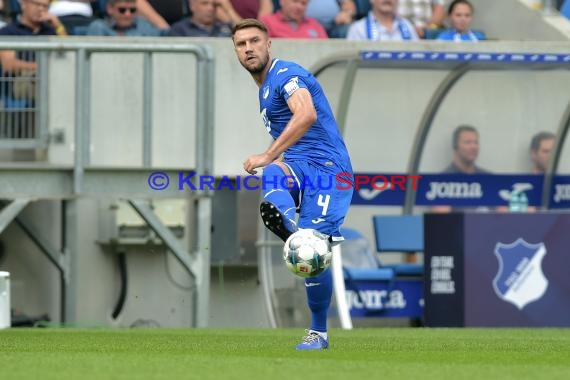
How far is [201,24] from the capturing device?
1675cm

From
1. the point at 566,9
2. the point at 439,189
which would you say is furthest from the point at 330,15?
the point at 566,9

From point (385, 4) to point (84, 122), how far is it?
13.7 feet

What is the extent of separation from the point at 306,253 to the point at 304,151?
3.08 ft

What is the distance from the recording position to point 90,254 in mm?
16562

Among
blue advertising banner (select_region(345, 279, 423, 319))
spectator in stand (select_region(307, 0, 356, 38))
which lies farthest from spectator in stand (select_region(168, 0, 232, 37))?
blue advertising banner (select_region(345, 279, 423, 319))

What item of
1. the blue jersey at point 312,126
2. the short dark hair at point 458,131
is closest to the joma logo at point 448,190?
the short dark hair at point 458,131

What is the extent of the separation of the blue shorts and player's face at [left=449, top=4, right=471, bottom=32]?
8.32m

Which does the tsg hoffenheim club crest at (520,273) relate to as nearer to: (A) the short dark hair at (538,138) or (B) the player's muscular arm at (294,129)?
(A) the short dark hair at (538,138)

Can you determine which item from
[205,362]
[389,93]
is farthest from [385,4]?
[205,362]

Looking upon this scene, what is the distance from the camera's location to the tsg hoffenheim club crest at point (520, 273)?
14.8 m

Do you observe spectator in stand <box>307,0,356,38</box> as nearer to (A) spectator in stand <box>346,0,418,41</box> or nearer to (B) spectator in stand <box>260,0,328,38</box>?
(A) spectator in stand <box>346,0,418,41</box>

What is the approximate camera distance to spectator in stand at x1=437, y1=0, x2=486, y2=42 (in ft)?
57.3

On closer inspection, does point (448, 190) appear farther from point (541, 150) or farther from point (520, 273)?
point (520, 273)

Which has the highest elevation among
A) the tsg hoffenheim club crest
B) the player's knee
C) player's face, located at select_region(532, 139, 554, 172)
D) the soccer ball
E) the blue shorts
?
the player's knee
